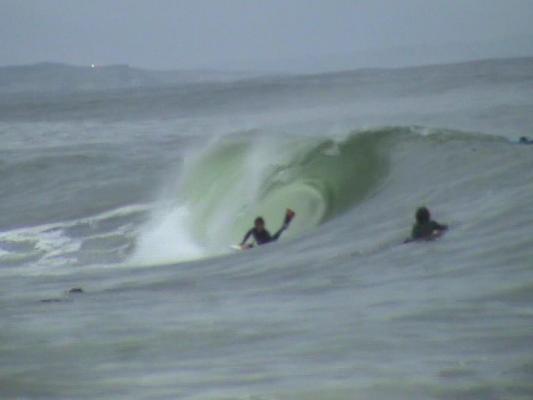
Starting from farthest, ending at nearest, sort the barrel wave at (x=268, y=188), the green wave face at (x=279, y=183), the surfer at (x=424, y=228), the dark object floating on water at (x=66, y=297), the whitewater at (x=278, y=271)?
the green wave face at (x=279, y=183)
the barrel wave at (x=268, y=188)
the surfer at (x=424, y=228)
the dark object floating on water at (x=66, y=297)
the whitewater at (x=278, y=271)

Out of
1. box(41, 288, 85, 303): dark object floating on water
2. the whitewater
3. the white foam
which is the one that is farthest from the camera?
the white foam

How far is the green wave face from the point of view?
22.0m

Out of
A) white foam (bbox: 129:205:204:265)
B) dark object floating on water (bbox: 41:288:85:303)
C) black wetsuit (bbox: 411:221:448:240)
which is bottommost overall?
dark object floating on water (bbox: 41:288:85:303)

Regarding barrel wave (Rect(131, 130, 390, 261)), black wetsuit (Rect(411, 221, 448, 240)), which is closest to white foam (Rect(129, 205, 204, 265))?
barrel wave (Rect(131, 130, 390, 261))

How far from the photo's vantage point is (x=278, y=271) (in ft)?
45.9

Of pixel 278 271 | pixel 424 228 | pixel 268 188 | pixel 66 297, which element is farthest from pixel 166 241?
pixel 66 297

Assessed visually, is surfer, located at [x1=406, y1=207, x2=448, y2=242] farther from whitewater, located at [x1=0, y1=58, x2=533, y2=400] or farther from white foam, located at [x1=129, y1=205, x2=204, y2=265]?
white foam, located at [x1=129, y1=205, x2=204, y2=265]

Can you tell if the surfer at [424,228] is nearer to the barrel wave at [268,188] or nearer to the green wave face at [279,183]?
the barrel wave at [268,188]

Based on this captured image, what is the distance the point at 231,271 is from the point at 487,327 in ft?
22.1

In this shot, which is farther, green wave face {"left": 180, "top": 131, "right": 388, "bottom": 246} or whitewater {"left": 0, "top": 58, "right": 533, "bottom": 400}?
green wave face {"left": 180, "top": 131, "right": 388, "bottom": 246}

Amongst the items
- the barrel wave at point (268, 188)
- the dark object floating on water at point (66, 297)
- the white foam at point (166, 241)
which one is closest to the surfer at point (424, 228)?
the dark object floating on water at point (66, 297)

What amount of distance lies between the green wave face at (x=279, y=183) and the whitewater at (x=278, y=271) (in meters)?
0.06

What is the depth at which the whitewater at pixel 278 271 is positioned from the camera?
7348 mm

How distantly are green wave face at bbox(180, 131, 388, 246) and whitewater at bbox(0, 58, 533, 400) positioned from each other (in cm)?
6
